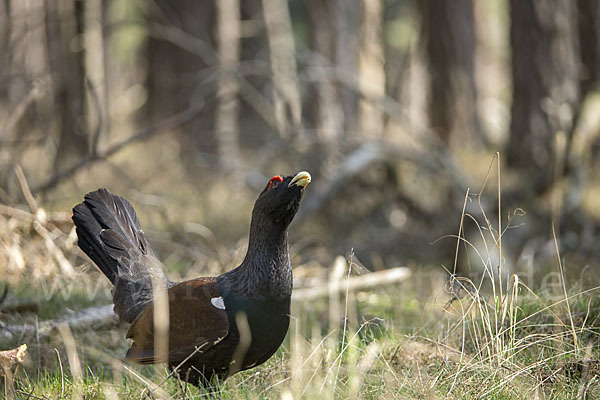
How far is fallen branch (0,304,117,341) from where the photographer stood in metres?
4.18

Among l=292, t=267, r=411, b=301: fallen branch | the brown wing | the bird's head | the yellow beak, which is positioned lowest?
l=292, t=267, r=411, b=301: fallen branch

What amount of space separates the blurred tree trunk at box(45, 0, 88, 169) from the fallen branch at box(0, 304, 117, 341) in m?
3.78

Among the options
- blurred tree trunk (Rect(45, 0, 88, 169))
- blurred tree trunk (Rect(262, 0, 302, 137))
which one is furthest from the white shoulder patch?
blurred tree trunk (Rect(45, 0, 88, 169))

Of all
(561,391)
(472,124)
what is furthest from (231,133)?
(561,391)

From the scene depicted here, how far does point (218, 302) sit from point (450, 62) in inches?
476

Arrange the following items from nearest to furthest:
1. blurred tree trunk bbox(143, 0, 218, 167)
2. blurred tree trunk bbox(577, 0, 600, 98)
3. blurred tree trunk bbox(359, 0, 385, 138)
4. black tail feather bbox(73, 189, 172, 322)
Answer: black tail feather bbox(73, 189, 172, 322) → blurred tree trunk bbox(577, 0, 600, 98) → blurred tree trunk bbox(359, 0, 385, 138) → blurred tree trunk bbox(143, 0, 218, 167)

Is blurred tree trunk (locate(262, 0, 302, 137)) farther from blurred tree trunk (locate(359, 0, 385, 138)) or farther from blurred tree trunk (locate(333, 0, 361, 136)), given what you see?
blurred tree trunk (locate(359, 0, 385, 138))

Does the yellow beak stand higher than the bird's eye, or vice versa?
the yellow beak

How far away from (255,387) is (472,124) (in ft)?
39.3

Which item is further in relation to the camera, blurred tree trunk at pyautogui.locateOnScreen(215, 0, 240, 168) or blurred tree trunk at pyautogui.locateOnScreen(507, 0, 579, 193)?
blurred tree trunk at pyautogui.locateOnScreen(215, 0, 240, 168)

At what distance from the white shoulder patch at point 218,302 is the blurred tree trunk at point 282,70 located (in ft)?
13.2

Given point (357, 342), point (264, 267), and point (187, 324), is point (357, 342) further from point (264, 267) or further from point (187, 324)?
point (187, 324)

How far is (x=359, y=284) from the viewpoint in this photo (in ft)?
17.6

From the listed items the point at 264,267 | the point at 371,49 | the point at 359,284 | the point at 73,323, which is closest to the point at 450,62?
the point at 371,49
